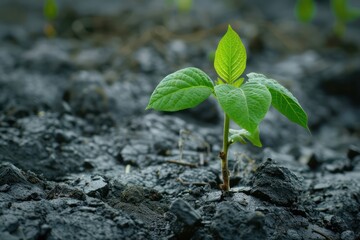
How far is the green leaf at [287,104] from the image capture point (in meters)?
1.39

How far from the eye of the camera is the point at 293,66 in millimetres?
3736

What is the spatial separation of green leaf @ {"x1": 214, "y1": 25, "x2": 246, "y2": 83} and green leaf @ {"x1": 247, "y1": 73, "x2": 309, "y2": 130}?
0.34ft

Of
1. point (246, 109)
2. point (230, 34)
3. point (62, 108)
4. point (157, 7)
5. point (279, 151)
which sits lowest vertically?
point (279, 151)

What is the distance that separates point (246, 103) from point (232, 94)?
0.07m

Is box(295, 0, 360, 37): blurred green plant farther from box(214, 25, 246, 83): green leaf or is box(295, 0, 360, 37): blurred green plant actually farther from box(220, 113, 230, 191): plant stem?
box(220, 113, 230, 191): plant stem

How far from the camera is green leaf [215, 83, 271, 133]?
1235 mm

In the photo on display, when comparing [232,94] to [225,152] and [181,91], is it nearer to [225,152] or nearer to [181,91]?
[181,91]

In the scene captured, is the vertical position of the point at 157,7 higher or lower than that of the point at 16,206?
higher

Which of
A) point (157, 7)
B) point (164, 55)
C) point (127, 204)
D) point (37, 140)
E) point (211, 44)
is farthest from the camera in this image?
point (157, 7)

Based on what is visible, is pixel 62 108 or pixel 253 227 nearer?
pixel 253 227

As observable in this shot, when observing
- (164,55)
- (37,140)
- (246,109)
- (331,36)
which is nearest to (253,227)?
(246,109)

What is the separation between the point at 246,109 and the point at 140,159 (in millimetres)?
921

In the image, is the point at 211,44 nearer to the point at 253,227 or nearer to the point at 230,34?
the point at 230,34

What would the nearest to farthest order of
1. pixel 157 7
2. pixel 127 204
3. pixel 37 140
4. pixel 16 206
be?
pixel 16 206
pixel 127 204
pixel 37 140
pixel 157 7
